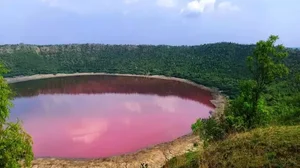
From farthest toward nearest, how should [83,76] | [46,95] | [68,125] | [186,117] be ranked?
1. [83,76]
2. [46,95]
3. [186,117]
4. [68,125]

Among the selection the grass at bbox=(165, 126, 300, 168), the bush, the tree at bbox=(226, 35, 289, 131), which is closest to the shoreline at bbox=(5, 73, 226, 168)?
the bush

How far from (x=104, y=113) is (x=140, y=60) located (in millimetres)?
52121

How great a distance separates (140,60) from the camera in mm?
102250

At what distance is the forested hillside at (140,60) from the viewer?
7771cm

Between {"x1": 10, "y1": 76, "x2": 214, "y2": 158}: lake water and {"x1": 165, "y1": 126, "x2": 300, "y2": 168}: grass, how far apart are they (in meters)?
26.5

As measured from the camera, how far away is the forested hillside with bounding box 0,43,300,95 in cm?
7771

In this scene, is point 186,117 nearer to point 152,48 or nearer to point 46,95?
point 46,95

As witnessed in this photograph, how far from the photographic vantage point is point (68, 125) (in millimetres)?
45219

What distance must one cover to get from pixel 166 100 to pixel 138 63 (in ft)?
131

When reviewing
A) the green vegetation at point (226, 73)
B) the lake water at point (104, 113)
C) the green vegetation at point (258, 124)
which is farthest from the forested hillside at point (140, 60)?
the green vegetation at point (258, 124)

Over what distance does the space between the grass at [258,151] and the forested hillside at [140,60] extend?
57.4 metres

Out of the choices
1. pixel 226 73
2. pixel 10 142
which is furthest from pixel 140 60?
pixel 10 142

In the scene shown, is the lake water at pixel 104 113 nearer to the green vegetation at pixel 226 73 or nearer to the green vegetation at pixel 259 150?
the green vegetation at pixel 226 73

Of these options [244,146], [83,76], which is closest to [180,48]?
[83,76]
